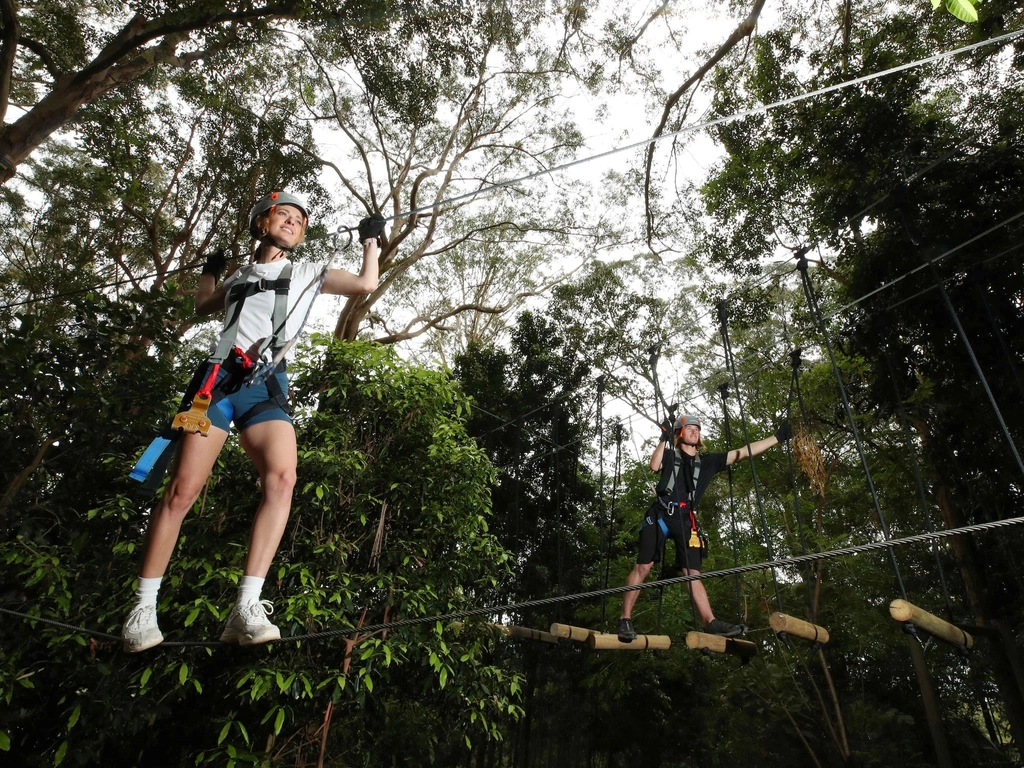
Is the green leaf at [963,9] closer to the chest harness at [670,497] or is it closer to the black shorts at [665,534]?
the chest harness at [670,497]

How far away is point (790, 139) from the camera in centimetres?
631

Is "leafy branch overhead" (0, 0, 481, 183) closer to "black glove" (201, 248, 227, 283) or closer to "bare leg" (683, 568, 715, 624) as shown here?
"black glove" (201, 248, 227, 283)

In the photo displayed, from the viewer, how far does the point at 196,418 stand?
1.67m

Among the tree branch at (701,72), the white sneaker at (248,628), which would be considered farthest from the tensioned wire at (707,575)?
the tree branch at (701,72)

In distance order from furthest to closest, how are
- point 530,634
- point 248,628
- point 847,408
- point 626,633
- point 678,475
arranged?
point 530,634 < point 678,475 < point 626,633 < point 847,408 < point 248,628

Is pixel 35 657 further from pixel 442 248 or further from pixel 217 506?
pixel 442 248

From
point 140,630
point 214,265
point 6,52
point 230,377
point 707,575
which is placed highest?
point 6,52

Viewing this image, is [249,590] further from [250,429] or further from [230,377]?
[230,377]

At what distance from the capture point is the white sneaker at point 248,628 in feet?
5.45

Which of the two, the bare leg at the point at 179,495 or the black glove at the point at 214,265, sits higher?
the black glove at the point at 214,265

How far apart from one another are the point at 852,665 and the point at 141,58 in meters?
10.4

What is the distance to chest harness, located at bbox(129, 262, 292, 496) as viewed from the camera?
168cm

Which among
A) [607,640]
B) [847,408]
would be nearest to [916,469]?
[847,408]

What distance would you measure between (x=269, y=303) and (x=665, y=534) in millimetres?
2820
